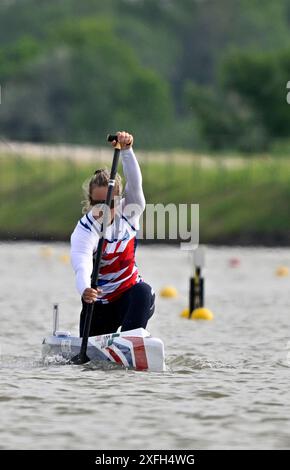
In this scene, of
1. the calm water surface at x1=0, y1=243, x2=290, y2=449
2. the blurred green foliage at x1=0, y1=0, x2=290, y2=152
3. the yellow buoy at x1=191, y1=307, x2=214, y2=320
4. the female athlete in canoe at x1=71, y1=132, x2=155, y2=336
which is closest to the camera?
the calm water surface at x1=0, y1=243, x2=290, y2=449

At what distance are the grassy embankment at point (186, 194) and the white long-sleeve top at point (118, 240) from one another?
1468 inches

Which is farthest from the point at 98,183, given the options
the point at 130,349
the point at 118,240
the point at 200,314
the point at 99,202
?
the point at 200,314

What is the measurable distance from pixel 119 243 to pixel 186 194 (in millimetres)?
43238

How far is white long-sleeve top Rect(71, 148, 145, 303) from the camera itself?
1444 cm

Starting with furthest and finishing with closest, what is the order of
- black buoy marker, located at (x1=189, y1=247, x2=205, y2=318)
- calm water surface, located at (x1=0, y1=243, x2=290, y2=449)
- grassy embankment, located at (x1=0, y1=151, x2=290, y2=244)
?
1. grassy embankment, located at (x1=0, y1=151, x2=290, y2=244)
2. black buoy marker, located at (x1=189, y1=247, x2=205, y2=318)
3. calm water surface, located at (x1=0, y1=243, x2=290, y2=449)

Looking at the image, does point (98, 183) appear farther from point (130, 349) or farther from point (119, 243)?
point (130, 349)

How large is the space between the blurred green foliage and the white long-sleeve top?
1999 inches

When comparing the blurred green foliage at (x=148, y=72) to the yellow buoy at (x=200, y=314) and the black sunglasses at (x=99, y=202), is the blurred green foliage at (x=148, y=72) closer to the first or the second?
the yellow buoy at (x=200, y=314)

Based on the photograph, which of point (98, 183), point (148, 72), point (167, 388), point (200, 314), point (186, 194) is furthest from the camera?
point (148, 72)

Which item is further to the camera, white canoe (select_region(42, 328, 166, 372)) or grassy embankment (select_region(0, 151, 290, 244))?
grassy embankment (select_region(0, 151, 290, 244))

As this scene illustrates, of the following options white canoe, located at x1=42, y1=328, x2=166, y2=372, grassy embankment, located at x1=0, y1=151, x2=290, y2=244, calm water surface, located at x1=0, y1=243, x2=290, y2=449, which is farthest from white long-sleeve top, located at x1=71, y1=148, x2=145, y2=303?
grassy embankment, located at x1=0, y1=151, x2=290, y2=244

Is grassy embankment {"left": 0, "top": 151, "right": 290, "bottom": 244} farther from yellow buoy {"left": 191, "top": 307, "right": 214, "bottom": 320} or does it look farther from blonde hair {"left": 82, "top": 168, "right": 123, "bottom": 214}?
blonde hair {"left": 82, "top": 168, "right": 123, "bottom": 214}

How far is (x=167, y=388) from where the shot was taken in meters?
13.7
